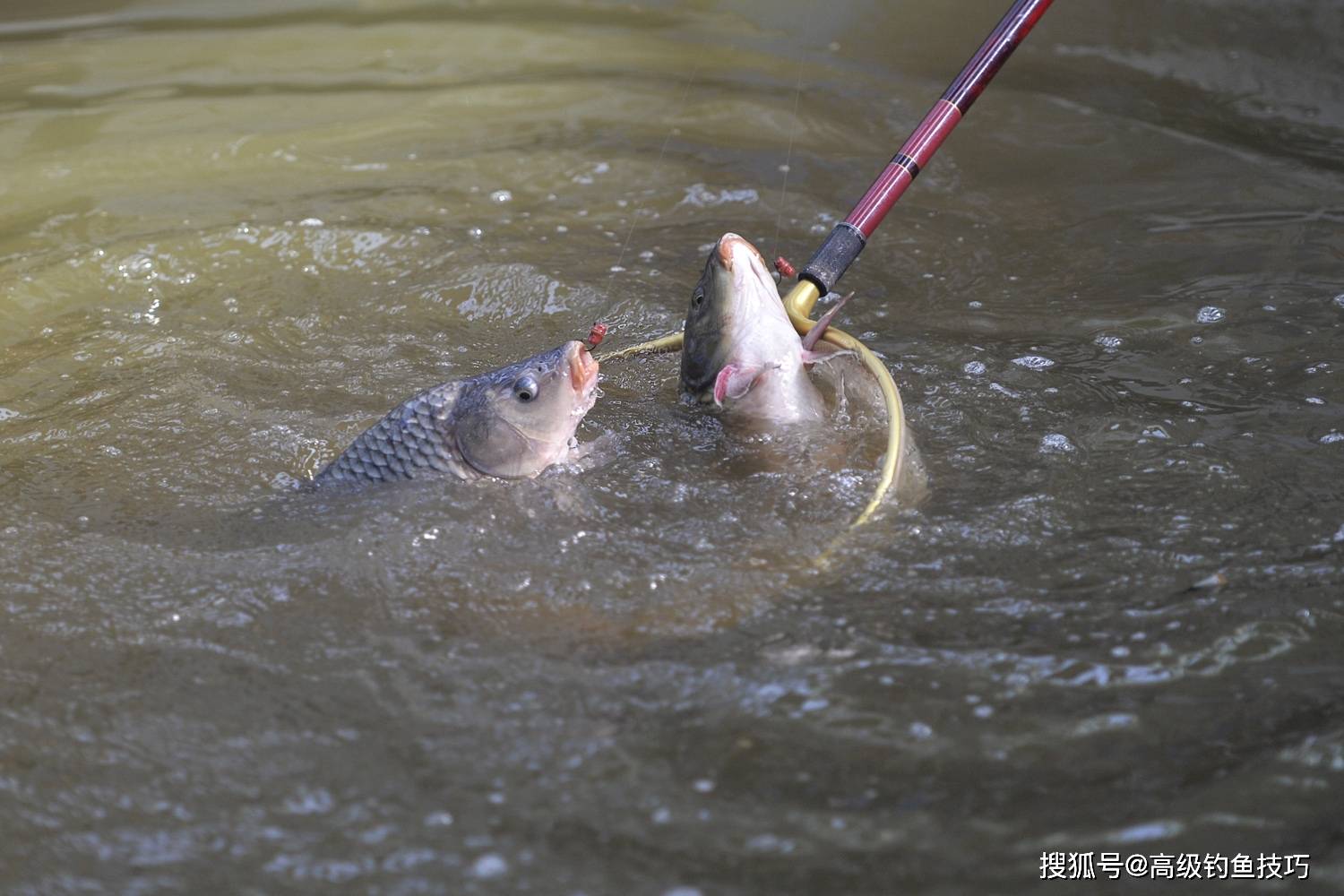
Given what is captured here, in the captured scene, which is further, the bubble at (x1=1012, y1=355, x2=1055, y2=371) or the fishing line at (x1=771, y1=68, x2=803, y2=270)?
the fishing line at (x1=771, y1=68, x2=803, y2=270)

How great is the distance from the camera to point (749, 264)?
2.77m

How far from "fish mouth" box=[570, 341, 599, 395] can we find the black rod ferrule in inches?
21.5

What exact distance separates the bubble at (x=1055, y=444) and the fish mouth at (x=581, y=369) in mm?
1076

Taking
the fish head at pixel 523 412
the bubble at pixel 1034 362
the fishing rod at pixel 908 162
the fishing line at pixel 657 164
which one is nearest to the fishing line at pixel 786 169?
the fishing line at pixel 657 164

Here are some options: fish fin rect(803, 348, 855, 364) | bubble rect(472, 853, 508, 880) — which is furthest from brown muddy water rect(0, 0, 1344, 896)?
fish fin rect(803, 348, 855, 364)

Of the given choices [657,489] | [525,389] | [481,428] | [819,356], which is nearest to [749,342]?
[819,356]

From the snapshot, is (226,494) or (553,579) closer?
(553,579)

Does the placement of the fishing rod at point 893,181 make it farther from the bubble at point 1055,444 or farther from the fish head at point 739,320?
the bubble at point 1055,444

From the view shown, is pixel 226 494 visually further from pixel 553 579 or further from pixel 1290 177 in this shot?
pixel 1290 177

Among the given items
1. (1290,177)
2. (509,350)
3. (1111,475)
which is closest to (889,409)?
(1111,475)

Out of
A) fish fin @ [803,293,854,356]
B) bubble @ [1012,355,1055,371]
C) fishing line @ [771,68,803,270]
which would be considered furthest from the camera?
fishing line @ [771,68,803,270]

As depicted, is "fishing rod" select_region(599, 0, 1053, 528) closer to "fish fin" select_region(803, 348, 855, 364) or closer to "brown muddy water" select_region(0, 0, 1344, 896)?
"fish fin" select_region(803, 348, 855, 364)

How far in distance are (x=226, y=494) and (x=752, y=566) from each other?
1.29 metres

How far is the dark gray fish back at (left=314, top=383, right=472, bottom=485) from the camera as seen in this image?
2.73 m
